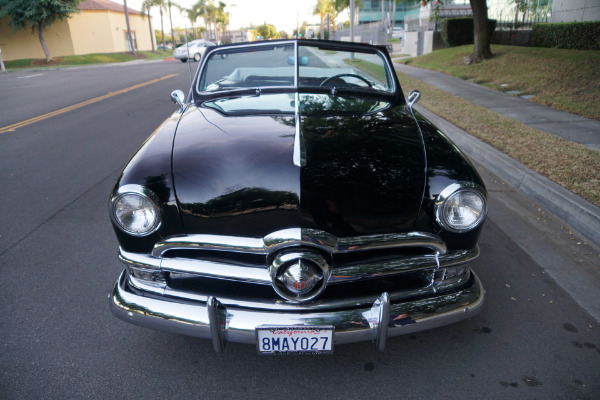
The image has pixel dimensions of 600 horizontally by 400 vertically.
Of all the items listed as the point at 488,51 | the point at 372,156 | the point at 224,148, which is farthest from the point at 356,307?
the point at 488,51

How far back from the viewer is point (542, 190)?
165 inches

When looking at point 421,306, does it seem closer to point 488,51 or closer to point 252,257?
point 252,257

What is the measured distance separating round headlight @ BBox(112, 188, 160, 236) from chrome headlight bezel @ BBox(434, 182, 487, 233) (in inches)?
50.4

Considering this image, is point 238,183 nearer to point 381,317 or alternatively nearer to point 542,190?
point 381,317

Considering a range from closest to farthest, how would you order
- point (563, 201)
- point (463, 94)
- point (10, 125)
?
point (563, 201), point (10, 125), point (463, 94)

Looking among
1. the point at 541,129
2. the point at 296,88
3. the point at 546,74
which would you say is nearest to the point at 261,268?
the point at 296,88

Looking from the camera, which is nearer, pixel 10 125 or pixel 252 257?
pixel 252 257

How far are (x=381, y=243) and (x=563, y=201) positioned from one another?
2.81 metres

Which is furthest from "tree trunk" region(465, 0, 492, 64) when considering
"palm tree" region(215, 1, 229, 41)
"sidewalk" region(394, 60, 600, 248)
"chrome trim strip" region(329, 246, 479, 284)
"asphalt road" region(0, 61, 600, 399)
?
"palm tree" region(215, 1, 229, 41)

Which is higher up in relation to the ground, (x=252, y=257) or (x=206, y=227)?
(x=206, y=227)

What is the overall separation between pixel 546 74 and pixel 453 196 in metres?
9.86

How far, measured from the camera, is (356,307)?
1.93 metres

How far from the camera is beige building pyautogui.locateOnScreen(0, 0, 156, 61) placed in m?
37.1

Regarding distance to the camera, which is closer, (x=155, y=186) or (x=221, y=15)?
(x=155, y=186)
